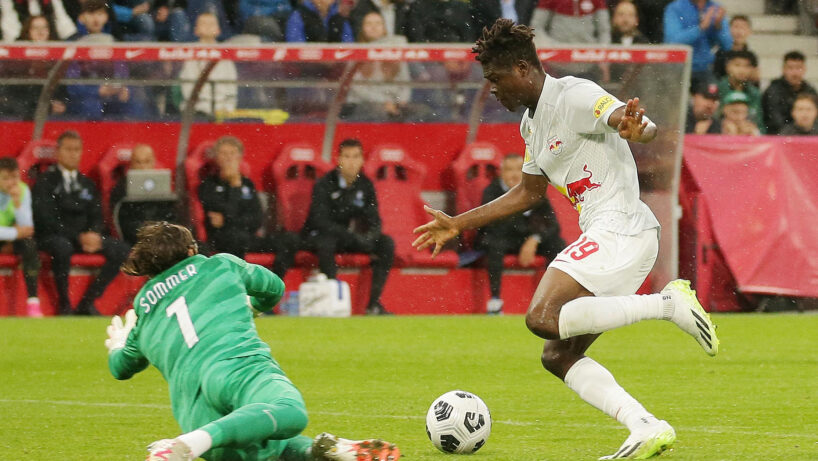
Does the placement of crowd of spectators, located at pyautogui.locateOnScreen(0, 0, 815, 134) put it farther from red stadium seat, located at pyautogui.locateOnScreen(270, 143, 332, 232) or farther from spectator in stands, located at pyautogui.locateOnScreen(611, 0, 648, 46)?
red stadium seat, located at pyautogui.locateOnScreen(270, 143, 332, 232)

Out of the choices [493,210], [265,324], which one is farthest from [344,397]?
[265,324]

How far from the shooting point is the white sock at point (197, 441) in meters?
4.65

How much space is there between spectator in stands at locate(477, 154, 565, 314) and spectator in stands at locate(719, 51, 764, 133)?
318cm

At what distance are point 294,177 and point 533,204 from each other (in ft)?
27.2

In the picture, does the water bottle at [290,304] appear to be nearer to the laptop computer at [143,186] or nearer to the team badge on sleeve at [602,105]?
the laptop computer at [143,186]

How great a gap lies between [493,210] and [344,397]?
8.15 ft

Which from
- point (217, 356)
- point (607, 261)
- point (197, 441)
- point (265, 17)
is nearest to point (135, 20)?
point (265, 17)

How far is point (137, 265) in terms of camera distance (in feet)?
17.5

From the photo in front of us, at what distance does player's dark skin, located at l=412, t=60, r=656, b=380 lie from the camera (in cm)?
557

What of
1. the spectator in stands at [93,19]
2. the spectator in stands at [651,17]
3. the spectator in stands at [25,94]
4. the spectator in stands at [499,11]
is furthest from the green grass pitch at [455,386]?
the spectator in stands at [651,17]

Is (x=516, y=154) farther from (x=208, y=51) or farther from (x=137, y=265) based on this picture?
(x=137, y=265)

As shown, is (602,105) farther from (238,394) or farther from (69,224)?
(69,224)

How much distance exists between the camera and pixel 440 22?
656 inches

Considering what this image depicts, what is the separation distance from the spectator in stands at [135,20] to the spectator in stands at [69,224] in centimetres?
247
